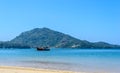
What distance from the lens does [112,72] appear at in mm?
24109

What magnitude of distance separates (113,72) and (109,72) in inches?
14.7

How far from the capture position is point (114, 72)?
24.2 metres

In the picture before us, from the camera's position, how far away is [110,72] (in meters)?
24.1

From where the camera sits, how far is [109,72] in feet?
79.0

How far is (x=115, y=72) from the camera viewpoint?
2414cm

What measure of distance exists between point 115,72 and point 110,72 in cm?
44

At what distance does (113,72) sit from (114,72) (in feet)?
0.28

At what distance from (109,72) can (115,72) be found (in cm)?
53

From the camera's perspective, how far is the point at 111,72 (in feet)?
79.0

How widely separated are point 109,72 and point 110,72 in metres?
0.09

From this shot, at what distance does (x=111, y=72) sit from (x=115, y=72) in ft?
1.18
